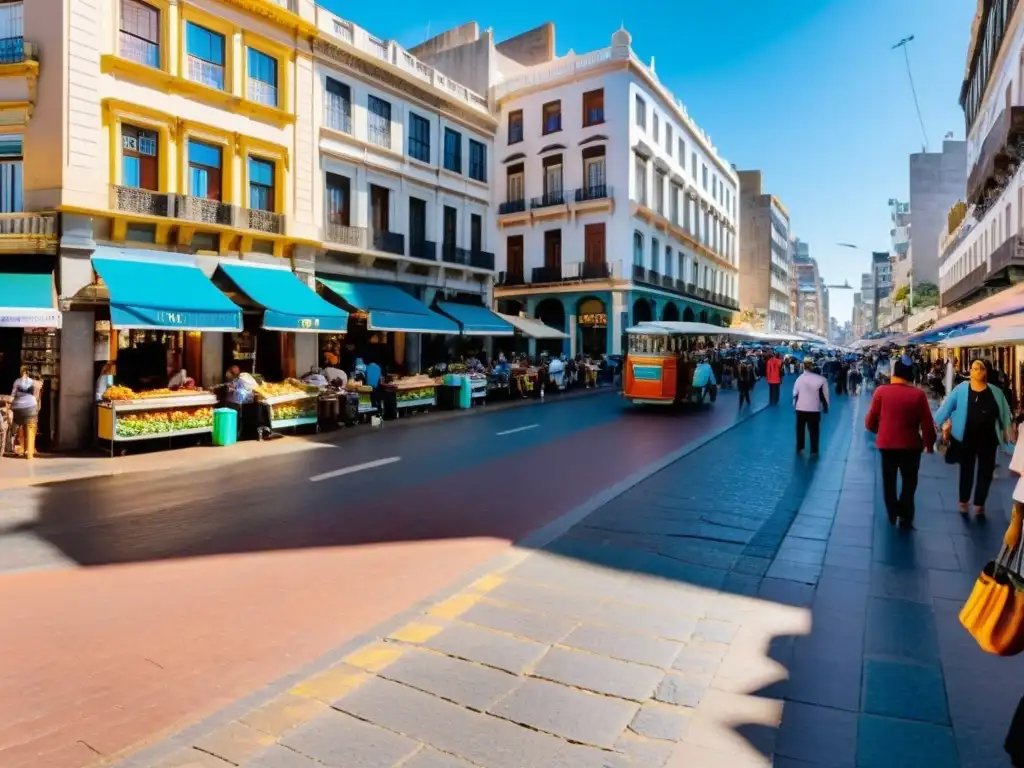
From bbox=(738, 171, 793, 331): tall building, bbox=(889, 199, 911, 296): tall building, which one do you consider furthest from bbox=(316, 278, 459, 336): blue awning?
bbox=(889, 199, 911, 296): tall building

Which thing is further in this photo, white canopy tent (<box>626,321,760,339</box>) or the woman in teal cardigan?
white canopy tent (<box>626,321,760,339</box>)

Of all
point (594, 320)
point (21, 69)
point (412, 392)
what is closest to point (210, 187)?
point (21, 69)

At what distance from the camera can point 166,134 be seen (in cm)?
1583

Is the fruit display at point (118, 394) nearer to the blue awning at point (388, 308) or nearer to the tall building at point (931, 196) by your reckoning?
the blue awning at point (388, 308)

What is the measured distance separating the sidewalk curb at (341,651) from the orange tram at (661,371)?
12.5 meters

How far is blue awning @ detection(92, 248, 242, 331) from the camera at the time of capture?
521 inches

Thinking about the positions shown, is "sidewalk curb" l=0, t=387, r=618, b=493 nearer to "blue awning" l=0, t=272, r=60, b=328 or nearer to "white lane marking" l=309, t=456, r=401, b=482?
"white lane marking" l=309, t=456, r=401, b=482

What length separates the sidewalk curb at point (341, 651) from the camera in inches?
125

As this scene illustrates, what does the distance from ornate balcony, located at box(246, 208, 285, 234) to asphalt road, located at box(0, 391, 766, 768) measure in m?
7.95

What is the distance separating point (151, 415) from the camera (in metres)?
12.8

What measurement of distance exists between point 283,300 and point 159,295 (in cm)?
322

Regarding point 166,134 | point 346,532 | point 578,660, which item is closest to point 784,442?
point 346,532

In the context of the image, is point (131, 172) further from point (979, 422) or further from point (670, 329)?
point (979, 422)

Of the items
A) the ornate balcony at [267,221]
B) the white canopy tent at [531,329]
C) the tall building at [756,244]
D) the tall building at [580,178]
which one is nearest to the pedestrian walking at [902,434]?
the ornate balcony at [267,221]
